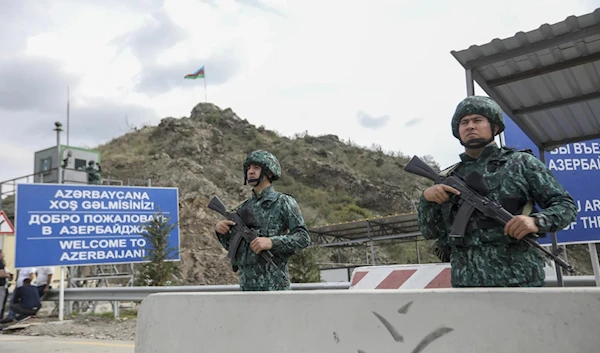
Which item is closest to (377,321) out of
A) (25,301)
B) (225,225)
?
(225,225)

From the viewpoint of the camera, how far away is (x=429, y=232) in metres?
2.46

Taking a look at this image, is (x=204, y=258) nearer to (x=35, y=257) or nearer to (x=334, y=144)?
(x=35, y=257)

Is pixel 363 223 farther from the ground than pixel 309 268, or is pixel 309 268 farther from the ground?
pixel 363 223

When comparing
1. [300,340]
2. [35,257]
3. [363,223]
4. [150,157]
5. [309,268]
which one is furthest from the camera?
[150,157]

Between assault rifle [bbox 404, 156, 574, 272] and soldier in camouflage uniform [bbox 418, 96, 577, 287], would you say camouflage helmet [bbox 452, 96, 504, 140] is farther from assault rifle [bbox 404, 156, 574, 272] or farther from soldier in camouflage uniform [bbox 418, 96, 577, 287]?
assault rifle [bbox 404, 156, 574, 272]

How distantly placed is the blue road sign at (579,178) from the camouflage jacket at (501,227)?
280cm

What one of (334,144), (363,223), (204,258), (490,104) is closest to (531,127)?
(490,104)

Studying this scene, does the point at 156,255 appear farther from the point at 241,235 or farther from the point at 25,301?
the point at 241,235

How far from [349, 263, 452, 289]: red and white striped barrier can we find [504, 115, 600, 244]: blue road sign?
1.57m

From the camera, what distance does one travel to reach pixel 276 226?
355cm

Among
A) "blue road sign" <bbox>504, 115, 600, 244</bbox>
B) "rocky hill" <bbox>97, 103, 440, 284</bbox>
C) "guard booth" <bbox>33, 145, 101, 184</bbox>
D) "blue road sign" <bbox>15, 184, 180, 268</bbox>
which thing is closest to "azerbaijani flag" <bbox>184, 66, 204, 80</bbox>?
"rocky hill" <bbox>97, 103, 440, 284</bbox>

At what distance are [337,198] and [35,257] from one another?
93.5ft

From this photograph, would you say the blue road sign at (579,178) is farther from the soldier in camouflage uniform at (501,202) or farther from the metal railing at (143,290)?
the soldier in camouflage uniform at (501,202)

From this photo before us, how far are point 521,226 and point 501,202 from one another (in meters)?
0.24
